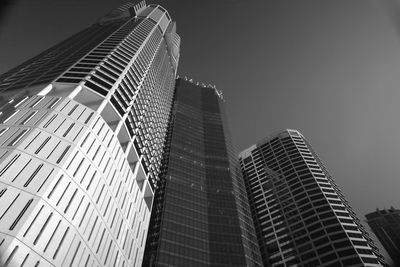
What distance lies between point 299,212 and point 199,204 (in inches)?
1788

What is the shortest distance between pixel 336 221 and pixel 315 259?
52.9ft

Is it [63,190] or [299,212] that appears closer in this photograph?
[63,190]

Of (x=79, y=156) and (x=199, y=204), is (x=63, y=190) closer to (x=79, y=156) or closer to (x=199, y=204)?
(x=79, y=156)

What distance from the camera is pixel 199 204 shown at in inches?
3745

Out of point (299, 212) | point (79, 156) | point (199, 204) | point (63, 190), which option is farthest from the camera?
point (299, 212)

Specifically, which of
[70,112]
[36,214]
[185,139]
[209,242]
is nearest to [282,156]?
[185,139]

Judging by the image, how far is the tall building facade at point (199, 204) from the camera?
78.9 m

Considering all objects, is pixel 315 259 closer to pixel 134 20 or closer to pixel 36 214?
pixel 36 214

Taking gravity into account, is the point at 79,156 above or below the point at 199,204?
below

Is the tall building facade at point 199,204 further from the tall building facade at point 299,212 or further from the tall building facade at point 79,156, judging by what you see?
the tall building facade at point 299,212

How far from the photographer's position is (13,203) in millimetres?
33312

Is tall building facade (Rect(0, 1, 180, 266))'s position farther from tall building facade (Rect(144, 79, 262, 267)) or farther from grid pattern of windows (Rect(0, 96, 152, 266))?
tall building facade (Rect(144, 79, 262, 267))

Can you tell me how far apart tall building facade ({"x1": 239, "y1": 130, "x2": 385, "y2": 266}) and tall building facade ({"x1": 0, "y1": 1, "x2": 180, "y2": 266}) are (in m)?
61.9

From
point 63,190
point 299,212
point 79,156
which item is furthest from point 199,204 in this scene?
point 63,190
